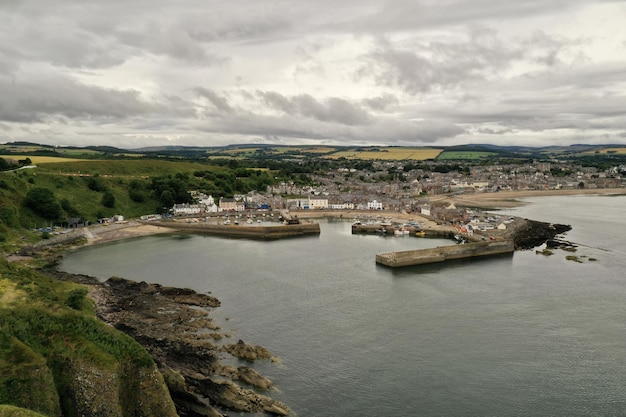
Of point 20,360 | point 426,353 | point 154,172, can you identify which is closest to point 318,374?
point 426,353

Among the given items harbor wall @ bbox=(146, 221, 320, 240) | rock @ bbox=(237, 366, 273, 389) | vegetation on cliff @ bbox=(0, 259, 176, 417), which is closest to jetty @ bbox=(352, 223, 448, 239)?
harbor wall @ bbox=(146, 221, 320, 240)

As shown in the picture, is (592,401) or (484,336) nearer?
(592,401)

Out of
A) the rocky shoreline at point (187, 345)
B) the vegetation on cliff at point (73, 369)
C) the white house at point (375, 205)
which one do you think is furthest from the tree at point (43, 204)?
the white house at point (375, 205)

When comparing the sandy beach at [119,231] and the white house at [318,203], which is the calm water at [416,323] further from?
the white house at [318,203]

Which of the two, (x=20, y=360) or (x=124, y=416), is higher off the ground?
(x=20, y=360)

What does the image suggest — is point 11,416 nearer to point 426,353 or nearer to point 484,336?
point 426,353

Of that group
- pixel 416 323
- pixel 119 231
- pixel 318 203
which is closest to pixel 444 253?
pixel 416 323
